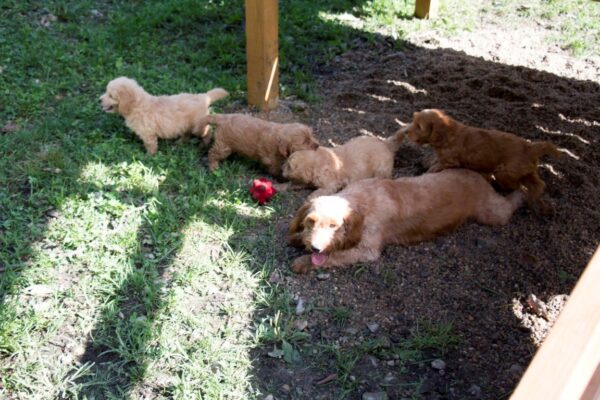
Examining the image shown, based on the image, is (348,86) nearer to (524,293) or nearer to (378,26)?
(378,26)

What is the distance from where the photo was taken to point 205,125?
182 inches

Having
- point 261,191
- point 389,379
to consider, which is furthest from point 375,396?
point 261,191

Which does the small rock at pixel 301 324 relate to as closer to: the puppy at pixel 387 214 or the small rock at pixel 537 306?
the puppy at pixel 387 214

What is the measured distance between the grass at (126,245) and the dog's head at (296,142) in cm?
46

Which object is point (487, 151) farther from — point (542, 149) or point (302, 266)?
point (302, 266)

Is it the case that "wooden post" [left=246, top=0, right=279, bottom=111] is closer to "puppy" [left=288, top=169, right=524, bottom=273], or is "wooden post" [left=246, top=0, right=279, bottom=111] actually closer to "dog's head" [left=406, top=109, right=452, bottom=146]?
"dog's head" [left=406, top=109, right=452, bottom=146]

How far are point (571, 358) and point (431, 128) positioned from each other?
317cm

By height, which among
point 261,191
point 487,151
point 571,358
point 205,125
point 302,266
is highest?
point 571,358

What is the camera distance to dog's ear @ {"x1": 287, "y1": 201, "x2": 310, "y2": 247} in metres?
3.59

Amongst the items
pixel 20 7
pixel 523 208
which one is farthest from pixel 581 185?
pixel 20 7

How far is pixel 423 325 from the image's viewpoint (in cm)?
323

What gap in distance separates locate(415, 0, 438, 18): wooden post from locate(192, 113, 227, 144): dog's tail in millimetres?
3827

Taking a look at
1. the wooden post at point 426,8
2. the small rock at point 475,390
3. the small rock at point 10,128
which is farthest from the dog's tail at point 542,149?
the small rock at point 10,128

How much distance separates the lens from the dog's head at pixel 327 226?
11.1 feet
